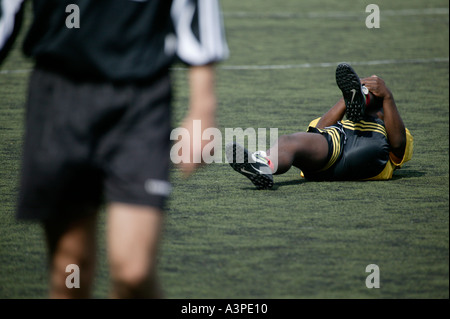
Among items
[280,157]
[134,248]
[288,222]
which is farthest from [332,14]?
[134,248]

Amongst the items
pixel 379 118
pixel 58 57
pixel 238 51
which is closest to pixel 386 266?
pixel 379 118

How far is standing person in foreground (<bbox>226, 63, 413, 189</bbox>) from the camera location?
5.04 m

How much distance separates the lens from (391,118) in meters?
5.12

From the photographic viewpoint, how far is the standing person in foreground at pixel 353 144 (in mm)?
5039

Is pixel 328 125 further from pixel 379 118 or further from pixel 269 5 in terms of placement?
pixel 269 5

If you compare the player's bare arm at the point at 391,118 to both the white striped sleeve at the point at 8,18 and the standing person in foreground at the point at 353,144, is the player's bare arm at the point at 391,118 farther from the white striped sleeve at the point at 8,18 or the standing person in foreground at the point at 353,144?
the white striped sleeve at the point at 8,18

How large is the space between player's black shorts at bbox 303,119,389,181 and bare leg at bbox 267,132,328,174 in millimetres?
66

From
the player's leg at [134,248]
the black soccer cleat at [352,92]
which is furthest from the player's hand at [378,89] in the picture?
the player's leg at [134,248]

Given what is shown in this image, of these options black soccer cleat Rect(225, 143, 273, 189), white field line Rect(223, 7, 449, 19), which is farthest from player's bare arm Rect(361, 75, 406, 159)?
white field line Rect(223, 7, 449, 19)

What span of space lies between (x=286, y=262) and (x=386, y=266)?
486 millimetres

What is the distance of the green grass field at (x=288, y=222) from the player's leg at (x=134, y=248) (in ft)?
3.77

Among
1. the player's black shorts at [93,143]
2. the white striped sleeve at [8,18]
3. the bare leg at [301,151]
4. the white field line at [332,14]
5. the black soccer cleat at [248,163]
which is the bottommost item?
the player's black shorts at [93,143]

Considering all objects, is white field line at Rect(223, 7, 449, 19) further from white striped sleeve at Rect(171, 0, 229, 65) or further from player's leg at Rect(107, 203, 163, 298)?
player's leg at Rect(107, 203, 163, 298)
